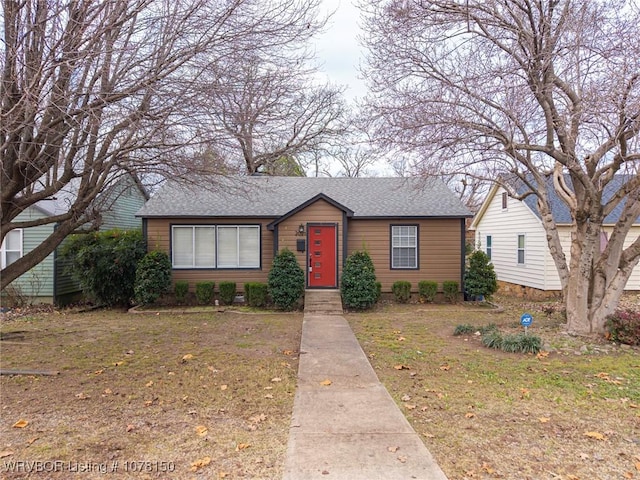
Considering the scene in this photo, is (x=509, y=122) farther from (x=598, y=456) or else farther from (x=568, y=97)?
(x=598, y=456)

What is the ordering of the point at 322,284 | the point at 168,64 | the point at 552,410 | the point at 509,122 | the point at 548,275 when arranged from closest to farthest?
the point at 552,410 < the point at 168,64 < the point at 509,122 < the point at 322,284 < the point at 548,275

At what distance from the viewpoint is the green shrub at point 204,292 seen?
1240 centimetres

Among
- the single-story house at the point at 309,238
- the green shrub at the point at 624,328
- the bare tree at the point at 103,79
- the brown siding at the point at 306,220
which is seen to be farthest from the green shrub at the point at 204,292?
the green shrub at the point at 624,328

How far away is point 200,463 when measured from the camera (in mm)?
3289

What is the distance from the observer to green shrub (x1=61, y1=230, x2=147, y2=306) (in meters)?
11.9

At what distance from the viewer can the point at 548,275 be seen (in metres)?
14.1

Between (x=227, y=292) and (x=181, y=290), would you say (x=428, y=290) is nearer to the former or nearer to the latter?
(x=227, y=292)

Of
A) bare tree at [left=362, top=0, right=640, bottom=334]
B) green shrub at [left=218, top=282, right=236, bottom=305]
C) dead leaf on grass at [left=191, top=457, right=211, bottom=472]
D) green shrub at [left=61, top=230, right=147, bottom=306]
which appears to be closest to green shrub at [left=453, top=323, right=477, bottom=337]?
bare tree at [left=362, top=0, right=640, bottom=334]

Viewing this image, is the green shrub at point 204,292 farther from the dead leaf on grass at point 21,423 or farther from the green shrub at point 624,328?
the green shrub at point 624,328

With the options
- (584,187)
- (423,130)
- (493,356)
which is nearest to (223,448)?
(493,356)

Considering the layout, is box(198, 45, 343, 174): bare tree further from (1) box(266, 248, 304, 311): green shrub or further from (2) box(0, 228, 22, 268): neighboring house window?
(2) box(0, 228, 22, 268): neighboring house window

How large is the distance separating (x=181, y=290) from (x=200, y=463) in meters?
9.74

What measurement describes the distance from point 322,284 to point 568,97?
7.81 metres

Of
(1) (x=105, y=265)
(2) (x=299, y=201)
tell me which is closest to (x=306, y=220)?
(2) (x=299, y=201)
